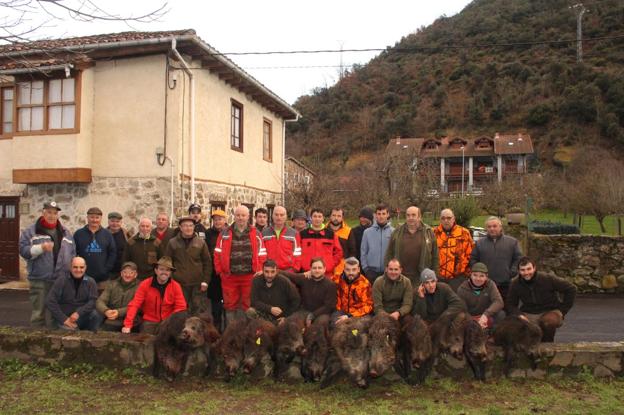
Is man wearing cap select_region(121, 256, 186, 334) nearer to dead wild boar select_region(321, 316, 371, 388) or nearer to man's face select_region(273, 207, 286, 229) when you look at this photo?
man's face select_region(273, 207, 286, 229)

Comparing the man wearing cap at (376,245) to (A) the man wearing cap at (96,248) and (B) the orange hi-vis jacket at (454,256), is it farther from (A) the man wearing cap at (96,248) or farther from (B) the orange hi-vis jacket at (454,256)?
(A) the man wearing cap at (96,248)

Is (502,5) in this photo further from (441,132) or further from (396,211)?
(396,211)

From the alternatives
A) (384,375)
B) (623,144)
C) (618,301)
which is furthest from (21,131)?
(623,144)

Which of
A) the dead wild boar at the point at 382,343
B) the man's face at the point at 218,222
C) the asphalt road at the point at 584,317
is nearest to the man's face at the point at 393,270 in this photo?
the dead wild boar at the point at 382,343

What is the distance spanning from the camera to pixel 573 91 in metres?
54.7

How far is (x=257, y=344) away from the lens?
5145mm

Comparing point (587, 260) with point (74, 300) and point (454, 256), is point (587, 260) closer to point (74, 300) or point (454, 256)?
point (454, 256)

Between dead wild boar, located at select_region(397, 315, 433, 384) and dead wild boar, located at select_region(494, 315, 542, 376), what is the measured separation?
0.81m

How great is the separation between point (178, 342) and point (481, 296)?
11.4 ft

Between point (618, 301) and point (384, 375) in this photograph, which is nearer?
point (384, 375)

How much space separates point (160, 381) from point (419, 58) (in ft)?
261

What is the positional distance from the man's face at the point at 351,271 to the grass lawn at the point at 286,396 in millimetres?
1308

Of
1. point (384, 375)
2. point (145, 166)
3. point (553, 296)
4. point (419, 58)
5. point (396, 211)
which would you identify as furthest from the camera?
point (419, 58)

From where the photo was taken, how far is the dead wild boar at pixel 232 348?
16.8 feet
